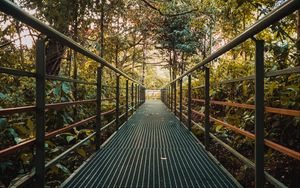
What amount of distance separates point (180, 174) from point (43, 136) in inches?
42.0

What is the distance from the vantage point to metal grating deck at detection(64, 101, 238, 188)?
210 centimetres

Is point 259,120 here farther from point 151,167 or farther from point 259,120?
point 151,167

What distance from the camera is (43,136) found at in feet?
5.51

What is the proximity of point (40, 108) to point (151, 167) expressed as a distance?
1.15 meters

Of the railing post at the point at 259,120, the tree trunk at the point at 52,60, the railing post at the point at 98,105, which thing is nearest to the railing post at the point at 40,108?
the railing post at the point at 259,120

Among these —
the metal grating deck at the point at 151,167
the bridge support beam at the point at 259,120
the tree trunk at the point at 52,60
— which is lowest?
the metal grating deck at the point at 151,167

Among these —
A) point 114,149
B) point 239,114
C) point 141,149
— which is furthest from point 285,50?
point 114,149

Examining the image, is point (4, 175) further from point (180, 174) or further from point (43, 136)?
point (180, 174)

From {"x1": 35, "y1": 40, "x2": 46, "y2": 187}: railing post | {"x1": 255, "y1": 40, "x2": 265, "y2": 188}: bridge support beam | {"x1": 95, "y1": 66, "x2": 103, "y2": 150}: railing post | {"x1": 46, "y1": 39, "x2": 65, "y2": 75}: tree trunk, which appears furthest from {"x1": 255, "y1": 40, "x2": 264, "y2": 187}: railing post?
{"x1": 46, "y1": 39, "x2": 65, "y2": 75}: tree trunk

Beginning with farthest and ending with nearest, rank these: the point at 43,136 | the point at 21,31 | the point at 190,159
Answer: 1. the point at 21,31
2. the point at 190,159
3. the point at 43,136

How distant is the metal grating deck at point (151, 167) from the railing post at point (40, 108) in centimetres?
35

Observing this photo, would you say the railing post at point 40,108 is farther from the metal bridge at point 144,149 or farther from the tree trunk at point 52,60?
the tree trunk at point 52,60

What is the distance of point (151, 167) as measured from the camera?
8.27 ft

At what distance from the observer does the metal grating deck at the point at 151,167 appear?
6.90 feet
